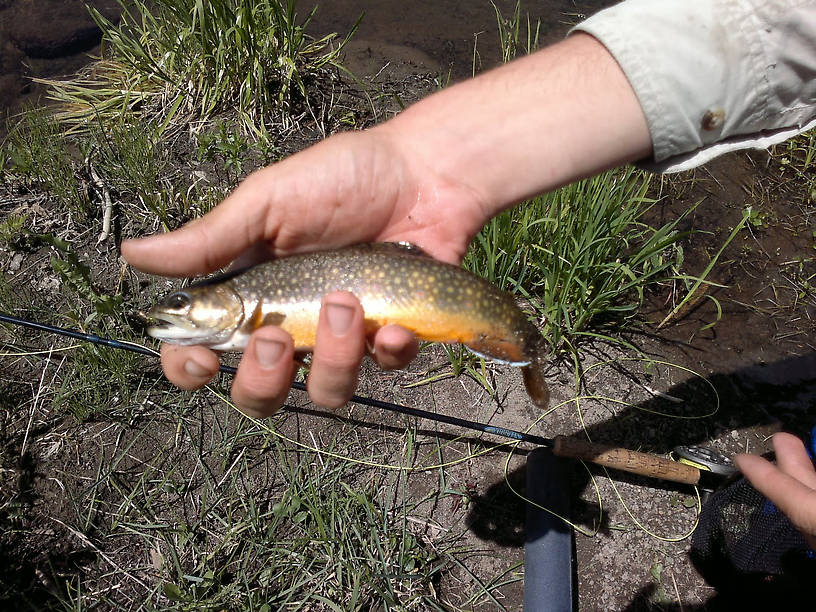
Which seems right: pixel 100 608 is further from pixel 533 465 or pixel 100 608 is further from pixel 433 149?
pixel 433 149

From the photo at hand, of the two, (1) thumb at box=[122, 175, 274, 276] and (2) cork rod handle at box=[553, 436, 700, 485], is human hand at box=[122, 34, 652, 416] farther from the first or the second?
(2) cork rod handle at box=[553, 436, 700, 485]

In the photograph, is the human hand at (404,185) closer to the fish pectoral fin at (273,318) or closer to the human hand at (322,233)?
the human hand at (322,233)

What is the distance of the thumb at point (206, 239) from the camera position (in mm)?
2328

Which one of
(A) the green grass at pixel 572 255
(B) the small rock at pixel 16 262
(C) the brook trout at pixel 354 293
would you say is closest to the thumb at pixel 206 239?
(C) the brook trout at pixel 354 293

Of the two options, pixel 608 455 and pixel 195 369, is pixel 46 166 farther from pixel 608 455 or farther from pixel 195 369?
pixel 608 455

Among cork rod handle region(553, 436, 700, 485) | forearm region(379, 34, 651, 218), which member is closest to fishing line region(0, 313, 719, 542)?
cork rod handle region(553, 436, 700, 485)

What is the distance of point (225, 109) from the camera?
16.9 ft

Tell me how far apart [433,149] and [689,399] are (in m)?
2.37

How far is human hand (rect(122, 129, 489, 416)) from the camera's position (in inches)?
87.1

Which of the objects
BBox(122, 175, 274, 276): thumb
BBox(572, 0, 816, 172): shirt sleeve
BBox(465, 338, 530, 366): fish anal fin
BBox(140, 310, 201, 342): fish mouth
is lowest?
BBox(465, 338, 530, 366): fish anal fin

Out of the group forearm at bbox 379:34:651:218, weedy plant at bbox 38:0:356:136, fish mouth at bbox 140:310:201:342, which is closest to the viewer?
fish mouth at bbox 140:310:201:342

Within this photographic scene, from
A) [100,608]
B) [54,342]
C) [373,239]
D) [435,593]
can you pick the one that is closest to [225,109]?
[54,342]

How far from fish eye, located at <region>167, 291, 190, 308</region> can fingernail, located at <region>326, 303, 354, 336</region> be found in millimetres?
605

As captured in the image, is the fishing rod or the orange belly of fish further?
the fishing rod
